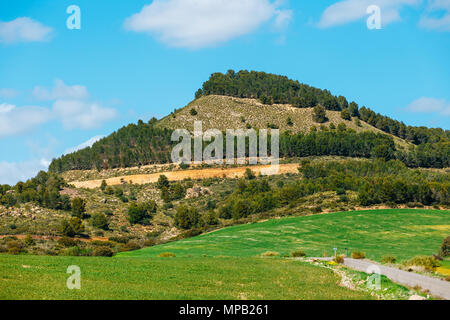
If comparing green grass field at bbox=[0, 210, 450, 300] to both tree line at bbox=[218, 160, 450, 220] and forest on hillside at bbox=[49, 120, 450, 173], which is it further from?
forest on hillside at bbox=[49, 120, 450, 173]

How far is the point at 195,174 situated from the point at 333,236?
57829 mm

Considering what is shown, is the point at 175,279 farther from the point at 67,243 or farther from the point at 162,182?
the point at 162,182

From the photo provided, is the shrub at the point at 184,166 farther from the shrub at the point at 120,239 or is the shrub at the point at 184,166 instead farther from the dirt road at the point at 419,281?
the dirt road at the point at 419,281

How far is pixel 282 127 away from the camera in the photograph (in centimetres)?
14838

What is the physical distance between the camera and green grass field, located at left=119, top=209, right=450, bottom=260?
2079 inches

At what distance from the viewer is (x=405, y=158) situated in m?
125

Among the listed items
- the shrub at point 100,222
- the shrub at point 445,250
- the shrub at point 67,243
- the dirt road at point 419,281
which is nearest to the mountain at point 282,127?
the shrub at point 100,222

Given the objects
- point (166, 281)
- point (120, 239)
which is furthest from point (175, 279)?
point (120, 239)

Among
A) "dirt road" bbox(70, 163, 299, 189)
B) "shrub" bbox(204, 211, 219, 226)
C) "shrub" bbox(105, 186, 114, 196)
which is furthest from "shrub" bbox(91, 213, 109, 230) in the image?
"dirt road" bbox(70, 163, 299, 189)

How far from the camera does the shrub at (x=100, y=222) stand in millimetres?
82688

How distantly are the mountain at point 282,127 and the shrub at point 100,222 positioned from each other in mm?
47404
